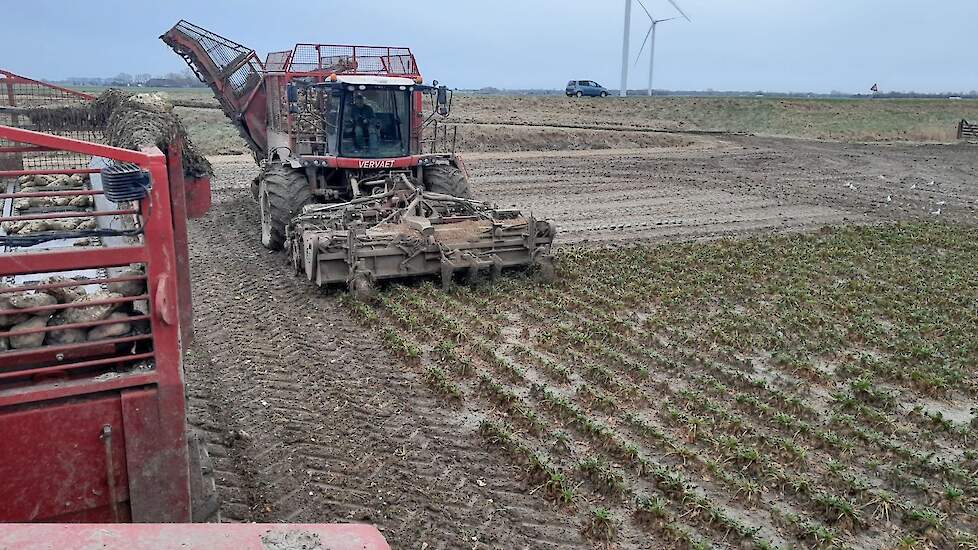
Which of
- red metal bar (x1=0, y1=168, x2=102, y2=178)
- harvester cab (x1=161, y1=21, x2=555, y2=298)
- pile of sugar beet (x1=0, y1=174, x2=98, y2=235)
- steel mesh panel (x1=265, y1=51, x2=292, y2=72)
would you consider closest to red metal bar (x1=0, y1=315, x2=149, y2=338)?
red metal bar (x1=0, y1=168, x2=102, y2=178)

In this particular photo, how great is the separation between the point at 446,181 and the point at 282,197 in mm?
2453

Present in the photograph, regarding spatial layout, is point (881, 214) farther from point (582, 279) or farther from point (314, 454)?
point (314, 454)

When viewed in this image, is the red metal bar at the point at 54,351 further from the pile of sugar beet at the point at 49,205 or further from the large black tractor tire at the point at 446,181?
the large black tractor tire at the point at 446,181

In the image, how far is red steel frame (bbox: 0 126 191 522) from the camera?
2920 millimetres

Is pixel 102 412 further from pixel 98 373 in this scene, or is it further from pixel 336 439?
pixel 336 439

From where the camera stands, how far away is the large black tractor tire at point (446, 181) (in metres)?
11.5

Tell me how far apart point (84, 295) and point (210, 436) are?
249 cm

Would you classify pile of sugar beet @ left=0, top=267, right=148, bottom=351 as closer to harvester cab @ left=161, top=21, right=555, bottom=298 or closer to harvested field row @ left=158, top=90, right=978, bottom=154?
harvester cab @ left=161, top=21, right=555, bottom=298

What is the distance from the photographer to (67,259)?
300 centimetres

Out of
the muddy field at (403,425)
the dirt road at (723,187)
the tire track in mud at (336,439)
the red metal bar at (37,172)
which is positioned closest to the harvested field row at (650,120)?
the dirt road at (723,187)

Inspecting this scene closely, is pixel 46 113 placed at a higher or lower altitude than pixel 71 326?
higher

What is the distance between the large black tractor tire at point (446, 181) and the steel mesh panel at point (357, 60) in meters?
1.85

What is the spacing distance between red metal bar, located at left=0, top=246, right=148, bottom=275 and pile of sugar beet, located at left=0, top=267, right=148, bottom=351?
10cm

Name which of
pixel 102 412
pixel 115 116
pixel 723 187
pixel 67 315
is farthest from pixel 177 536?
pixel 723 187
